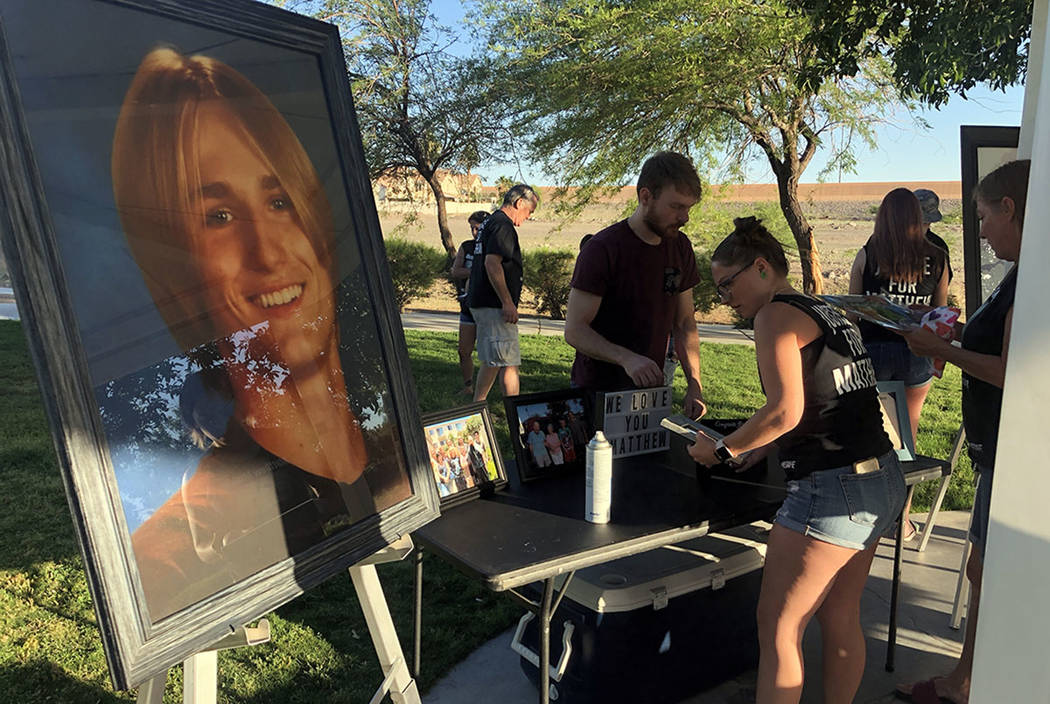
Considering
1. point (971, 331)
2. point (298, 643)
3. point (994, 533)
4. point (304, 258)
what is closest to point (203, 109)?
point (304, 258)

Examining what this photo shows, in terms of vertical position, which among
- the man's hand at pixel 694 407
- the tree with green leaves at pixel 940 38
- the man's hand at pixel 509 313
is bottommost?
the man's hand at pixel 694 407

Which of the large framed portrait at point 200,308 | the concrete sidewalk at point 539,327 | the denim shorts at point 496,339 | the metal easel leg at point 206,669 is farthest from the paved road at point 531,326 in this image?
the metal easel leg at point 206,669

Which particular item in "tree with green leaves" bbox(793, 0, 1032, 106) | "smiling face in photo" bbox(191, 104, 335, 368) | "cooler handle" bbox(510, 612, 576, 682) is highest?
"tree with green leaves" bbox(793, 0, 1032, 106)

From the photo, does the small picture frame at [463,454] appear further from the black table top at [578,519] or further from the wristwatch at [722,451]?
the wristwatch at [722,451]

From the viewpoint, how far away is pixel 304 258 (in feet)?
4.84

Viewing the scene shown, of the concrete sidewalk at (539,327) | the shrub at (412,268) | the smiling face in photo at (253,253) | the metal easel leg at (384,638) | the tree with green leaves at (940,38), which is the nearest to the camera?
the smiling face in photo at (253,253)

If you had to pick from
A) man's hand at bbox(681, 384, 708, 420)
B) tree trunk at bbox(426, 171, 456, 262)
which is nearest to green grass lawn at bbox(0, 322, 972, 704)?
man's hand at bbox(681, 384, 708, 420)

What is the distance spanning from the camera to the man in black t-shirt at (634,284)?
2.84 meters

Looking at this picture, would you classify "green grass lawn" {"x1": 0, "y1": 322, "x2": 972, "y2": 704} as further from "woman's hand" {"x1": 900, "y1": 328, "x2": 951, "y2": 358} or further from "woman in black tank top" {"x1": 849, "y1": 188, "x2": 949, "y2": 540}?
"woman's hand" {"x1": 900, "y1": 328, "x2": 951, "y2": 358}

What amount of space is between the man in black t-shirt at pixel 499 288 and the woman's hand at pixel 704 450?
350 centimetres

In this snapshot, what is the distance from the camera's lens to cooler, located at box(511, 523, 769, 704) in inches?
95.3

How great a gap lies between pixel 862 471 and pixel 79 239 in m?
1.88

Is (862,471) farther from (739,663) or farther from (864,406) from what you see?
(739,663)

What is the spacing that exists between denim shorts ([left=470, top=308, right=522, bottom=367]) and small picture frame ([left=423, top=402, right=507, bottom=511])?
11.0ft
